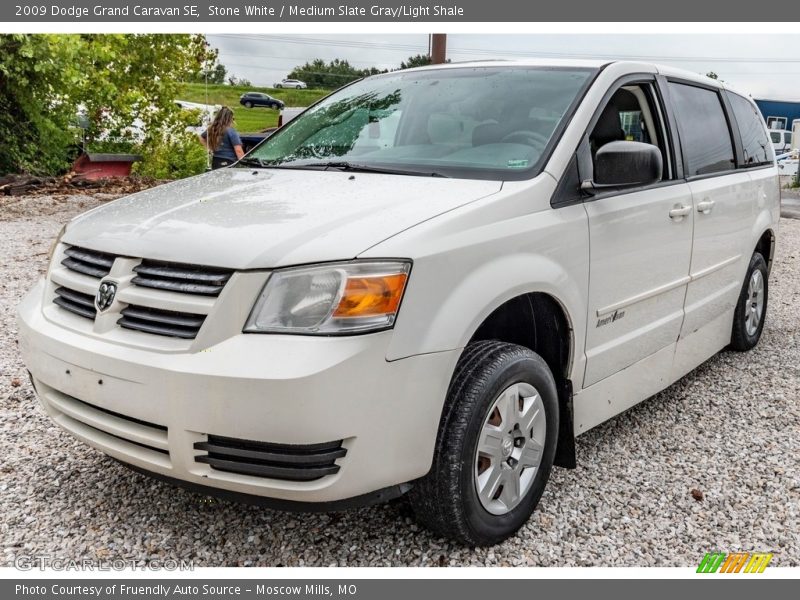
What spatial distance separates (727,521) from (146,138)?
14.7 meters

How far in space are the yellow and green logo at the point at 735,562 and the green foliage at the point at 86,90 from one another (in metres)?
12.3

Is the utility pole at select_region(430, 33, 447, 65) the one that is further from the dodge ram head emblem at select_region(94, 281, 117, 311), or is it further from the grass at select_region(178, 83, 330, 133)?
the grass at select_region(178, 83, 330, 133)

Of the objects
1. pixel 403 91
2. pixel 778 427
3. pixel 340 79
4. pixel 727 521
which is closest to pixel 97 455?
pixel 403 91

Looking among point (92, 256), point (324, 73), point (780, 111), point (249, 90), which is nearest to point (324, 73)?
point (324, 73)

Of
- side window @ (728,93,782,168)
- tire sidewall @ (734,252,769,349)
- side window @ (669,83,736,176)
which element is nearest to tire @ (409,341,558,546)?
side window @ (669,83,736,176)

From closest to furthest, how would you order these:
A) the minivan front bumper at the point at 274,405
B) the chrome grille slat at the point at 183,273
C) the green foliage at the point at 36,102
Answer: the minivan front bumper at the point at 274,405 → the chrome grille slat at the point at 183,273 → the green foliage at the point at 36,102

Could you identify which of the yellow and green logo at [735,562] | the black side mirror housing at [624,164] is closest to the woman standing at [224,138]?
the black side mirror housing at [624,164]

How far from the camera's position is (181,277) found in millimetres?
2410

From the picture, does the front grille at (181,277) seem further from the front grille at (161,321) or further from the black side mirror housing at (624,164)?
the black side mirror housing at (624,164)

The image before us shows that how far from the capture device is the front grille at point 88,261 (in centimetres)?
266

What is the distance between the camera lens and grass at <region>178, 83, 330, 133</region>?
23.7 metres

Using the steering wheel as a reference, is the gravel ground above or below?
below

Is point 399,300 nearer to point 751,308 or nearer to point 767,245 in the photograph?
point 751,308

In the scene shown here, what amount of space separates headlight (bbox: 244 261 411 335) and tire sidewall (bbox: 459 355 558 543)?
48 centimetres
